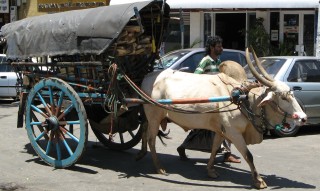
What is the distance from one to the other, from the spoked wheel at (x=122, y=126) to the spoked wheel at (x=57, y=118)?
21.3 inches

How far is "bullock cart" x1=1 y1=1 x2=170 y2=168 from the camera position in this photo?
6957 millimetres

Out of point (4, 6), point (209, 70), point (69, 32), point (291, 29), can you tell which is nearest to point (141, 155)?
point (209, 70)

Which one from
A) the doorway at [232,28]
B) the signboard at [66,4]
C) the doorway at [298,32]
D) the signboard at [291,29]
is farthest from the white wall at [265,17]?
the signboard at [66,4]

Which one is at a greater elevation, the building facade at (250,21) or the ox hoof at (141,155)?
the building facade at (250,21)

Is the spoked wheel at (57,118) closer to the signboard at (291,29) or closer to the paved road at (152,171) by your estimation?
the paved road at (152,171)

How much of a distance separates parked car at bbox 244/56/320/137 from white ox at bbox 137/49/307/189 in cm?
342

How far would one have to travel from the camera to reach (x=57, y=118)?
7461 mm

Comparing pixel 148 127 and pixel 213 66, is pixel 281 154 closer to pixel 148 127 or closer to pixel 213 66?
pixel 213 66

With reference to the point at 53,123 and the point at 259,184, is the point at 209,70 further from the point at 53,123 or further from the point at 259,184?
the point at 53,123

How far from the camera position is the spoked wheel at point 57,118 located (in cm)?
704

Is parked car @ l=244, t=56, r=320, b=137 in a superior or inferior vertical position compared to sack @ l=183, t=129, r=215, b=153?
superior

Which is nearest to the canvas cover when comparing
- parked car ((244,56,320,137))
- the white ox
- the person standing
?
the white ox

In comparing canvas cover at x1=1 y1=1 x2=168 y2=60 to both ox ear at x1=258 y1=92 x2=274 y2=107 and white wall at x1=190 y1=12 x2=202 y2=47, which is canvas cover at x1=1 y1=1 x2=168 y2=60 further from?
white wall at x1=190 y1=12 x2=202 y2=47

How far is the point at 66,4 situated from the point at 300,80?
53.7 ft
